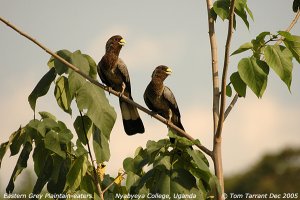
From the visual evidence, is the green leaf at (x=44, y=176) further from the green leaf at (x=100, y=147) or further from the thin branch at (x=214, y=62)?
the thin branch at (x=214, y=62)

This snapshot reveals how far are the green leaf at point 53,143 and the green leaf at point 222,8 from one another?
128cm

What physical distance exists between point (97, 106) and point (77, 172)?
417mm

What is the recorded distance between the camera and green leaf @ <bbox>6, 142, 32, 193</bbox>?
171 inches

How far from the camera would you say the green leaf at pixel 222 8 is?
4410mm

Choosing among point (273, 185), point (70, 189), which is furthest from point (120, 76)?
point (273, 185)

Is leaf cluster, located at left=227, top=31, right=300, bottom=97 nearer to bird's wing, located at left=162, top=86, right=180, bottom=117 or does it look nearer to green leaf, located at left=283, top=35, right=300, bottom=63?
green leaf, located at left=283, top=35, right=300, bottom=63

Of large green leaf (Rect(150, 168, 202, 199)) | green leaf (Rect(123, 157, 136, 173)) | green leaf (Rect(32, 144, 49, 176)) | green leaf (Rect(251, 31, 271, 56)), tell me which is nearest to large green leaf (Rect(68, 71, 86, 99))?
green leaf (Rect(32, 144, 49, 176))

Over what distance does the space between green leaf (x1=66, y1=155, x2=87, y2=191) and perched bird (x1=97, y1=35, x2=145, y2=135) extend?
10.2ft

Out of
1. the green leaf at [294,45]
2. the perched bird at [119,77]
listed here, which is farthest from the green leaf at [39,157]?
the perched bird at [119,77]

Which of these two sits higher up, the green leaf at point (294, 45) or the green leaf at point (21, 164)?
the green leaf at point (294, 45)

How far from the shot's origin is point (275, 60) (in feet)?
13.6

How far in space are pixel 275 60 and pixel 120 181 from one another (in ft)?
4.52

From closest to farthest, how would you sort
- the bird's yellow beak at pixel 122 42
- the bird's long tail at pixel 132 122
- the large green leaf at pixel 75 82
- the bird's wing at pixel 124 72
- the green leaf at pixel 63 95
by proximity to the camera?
the large green leaf at pixel 75 82
the green leaf at pixel 63 95
the bird's long tail at pixel 132 122
the bird's wing at pixel 124 72
the bird's yellow beak at pixel 122 42

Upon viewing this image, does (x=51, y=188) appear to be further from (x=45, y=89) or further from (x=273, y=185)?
(x=273, y=185)
